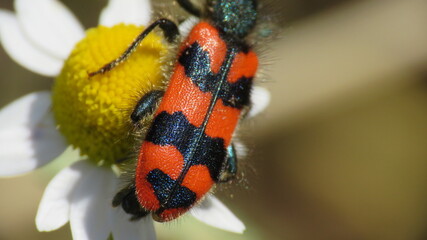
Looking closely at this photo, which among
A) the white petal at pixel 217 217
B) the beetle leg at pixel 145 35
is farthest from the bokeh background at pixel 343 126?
the beetle leg at pixel 145 35

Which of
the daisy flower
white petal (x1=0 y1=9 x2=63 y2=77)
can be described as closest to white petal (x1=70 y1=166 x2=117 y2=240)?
the daisy flower

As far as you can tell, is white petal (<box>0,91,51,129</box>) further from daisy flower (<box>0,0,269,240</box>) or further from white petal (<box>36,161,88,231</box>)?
white petal (<box>36,161,88,231</box>)

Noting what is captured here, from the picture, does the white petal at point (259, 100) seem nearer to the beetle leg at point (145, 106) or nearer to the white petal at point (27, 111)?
the beetle leg at point (145, 106)

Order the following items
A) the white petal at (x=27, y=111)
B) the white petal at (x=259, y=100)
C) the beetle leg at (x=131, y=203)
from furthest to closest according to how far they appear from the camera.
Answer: the white petal at (x=259, y=100)
the white petal at (x=27, y=111)
the beetle leg at (x=131, y=203)

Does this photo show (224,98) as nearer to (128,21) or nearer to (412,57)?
(128,21)

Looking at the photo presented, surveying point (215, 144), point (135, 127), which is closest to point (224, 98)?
point (215, 144)
